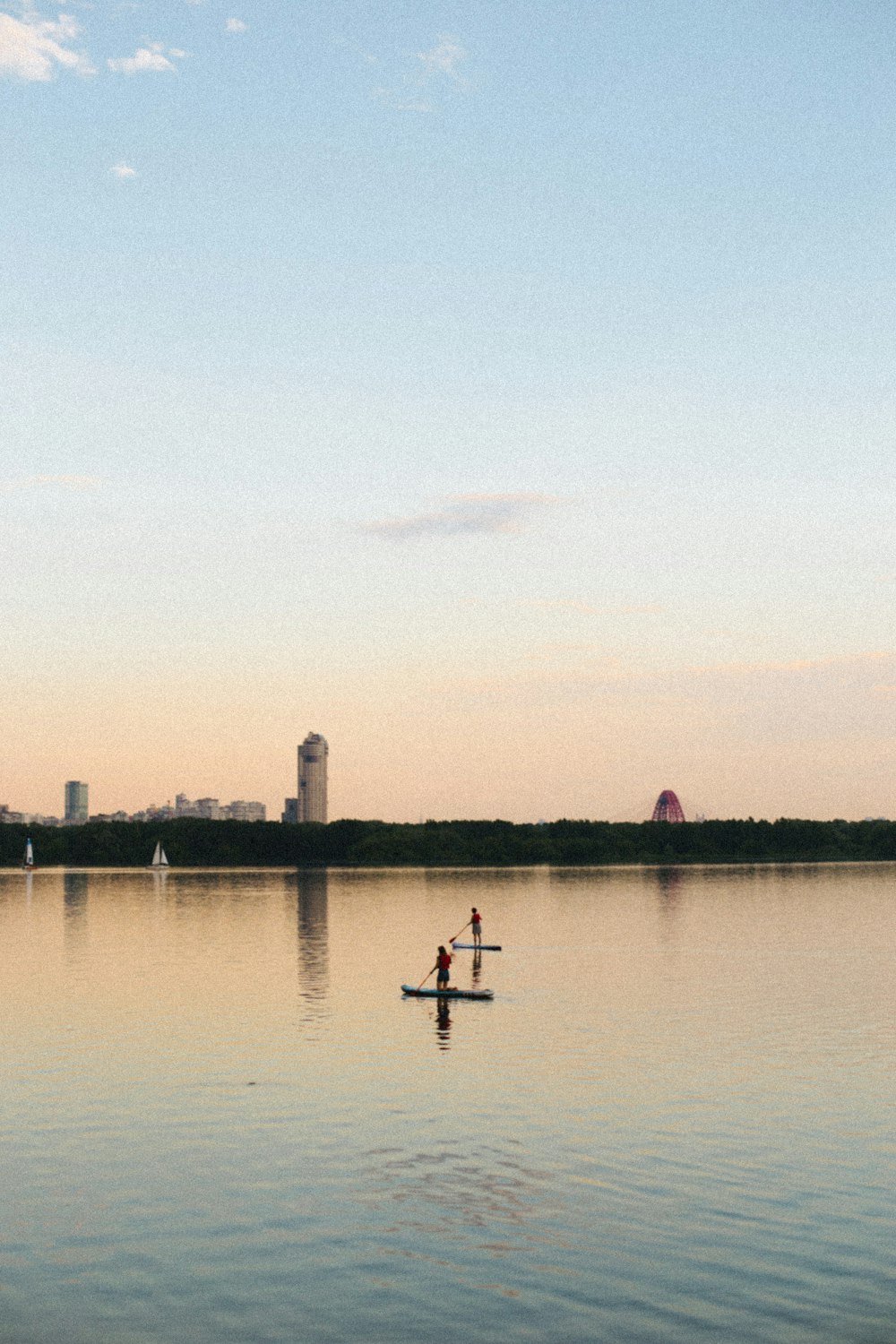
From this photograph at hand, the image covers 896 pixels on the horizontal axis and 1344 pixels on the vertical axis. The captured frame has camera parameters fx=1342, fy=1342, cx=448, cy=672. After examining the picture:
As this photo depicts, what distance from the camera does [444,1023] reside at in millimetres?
50031

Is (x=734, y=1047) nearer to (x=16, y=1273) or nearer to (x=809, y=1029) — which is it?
(x=809, y=1029)

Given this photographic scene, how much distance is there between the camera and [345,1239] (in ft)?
76.7

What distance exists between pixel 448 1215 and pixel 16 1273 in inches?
298

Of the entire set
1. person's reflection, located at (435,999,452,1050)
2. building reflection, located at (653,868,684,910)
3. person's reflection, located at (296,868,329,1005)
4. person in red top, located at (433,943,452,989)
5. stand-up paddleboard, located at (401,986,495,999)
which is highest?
person in red top, located at (433,943,452,989)

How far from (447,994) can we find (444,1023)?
5.25 meters

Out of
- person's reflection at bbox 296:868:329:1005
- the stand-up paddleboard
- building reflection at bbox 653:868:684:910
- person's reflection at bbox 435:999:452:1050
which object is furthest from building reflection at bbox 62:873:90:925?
person's reflection at bbox 435:999:452:1050

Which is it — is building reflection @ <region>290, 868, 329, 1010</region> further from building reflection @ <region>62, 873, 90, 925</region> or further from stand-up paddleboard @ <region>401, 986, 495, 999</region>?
building reflection @ <region>62, 873, 90, 925</region>

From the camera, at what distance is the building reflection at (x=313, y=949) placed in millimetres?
59500

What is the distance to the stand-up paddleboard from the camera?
55.3m

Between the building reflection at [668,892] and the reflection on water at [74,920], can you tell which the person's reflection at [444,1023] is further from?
the building reflection at [668,892]

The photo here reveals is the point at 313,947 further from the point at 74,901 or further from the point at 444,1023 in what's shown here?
the point at 74,901

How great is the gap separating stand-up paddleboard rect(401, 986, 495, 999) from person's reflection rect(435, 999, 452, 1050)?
16.4 inches

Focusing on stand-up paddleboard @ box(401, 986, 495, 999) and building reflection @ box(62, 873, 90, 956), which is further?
building reflection @ box(62, 873, 90, 956)

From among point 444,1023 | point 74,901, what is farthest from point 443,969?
point 74,901
